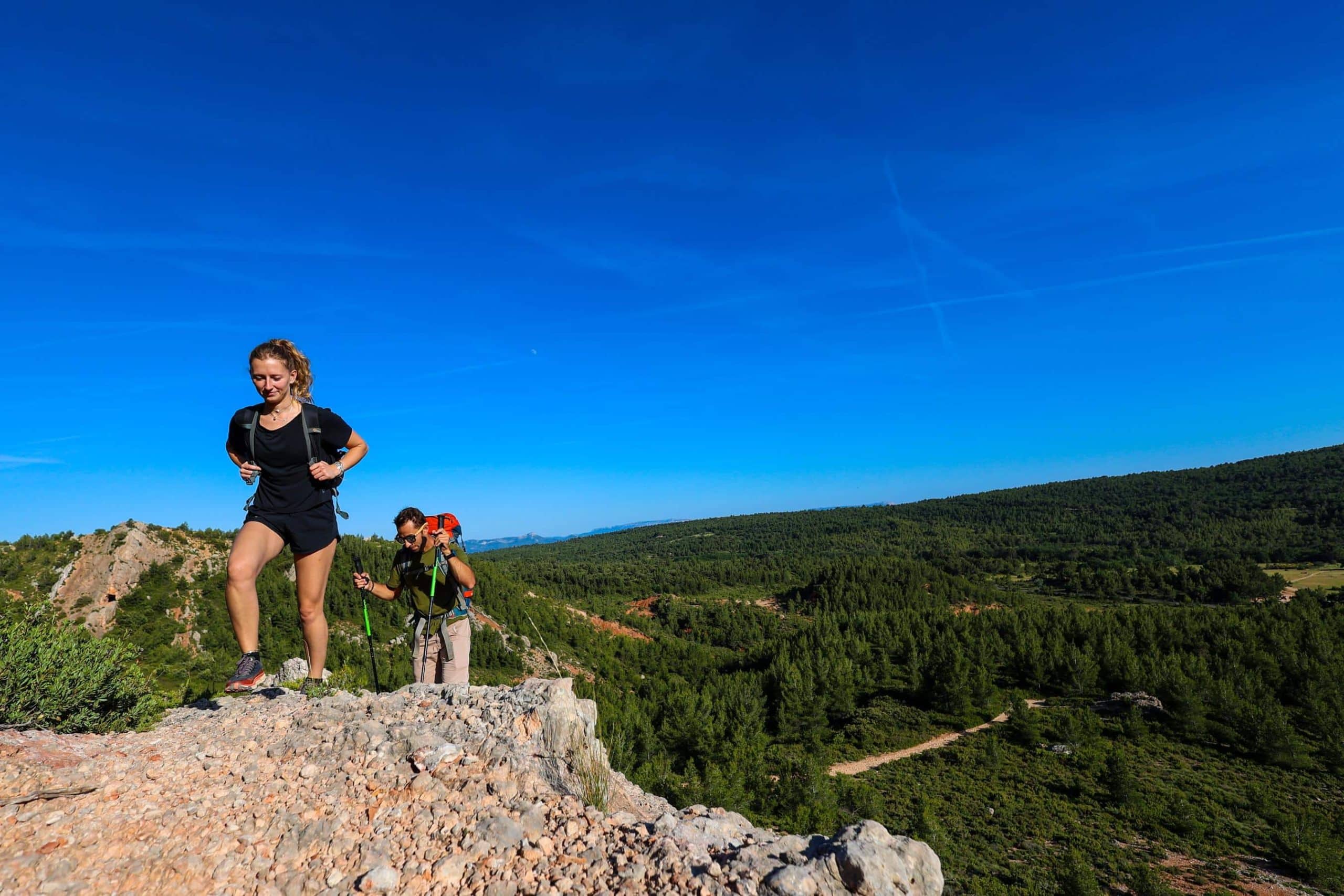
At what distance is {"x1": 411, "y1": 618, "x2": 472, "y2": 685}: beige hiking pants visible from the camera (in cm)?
635

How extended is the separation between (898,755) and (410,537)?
46.1m

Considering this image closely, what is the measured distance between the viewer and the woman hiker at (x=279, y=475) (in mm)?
4441

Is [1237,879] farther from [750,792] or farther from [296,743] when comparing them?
[296,743]

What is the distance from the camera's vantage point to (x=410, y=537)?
615 centimetres

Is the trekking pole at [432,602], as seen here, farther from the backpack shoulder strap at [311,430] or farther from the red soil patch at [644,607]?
the red soil patch at [644,607]

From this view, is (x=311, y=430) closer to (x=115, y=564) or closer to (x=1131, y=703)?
(x=115, y=564)

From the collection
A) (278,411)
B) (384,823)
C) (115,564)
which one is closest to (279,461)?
(278,411)

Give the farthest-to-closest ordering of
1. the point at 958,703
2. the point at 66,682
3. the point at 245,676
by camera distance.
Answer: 1. the point at 958,703
2. the point at 66,682
3. the point at 245,676

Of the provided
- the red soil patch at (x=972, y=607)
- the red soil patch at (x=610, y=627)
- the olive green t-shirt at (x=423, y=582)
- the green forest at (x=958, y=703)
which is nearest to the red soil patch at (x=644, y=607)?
the green forest at (x=958, y=703)

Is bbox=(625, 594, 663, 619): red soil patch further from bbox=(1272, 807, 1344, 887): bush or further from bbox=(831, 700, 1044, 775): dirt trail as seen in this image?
bbox=(1272, 807, 1344, 887): bush

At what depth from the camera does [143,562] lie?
86.8 ft

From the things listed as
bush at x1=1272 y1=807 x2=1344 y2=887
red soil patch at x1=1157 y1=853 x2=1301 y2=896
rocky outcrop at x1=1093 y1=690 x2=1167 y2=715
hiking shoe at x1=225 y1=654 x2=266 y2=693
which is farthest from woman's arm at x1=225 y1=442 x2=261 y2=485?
rocky outcrop at x1=1093 y1=690 x2=1167 y2=715

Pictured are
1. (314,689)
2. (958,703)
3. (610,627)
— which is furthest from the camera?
(610,627)

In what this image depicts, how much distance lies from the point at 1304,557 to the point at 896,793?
5559 inches
